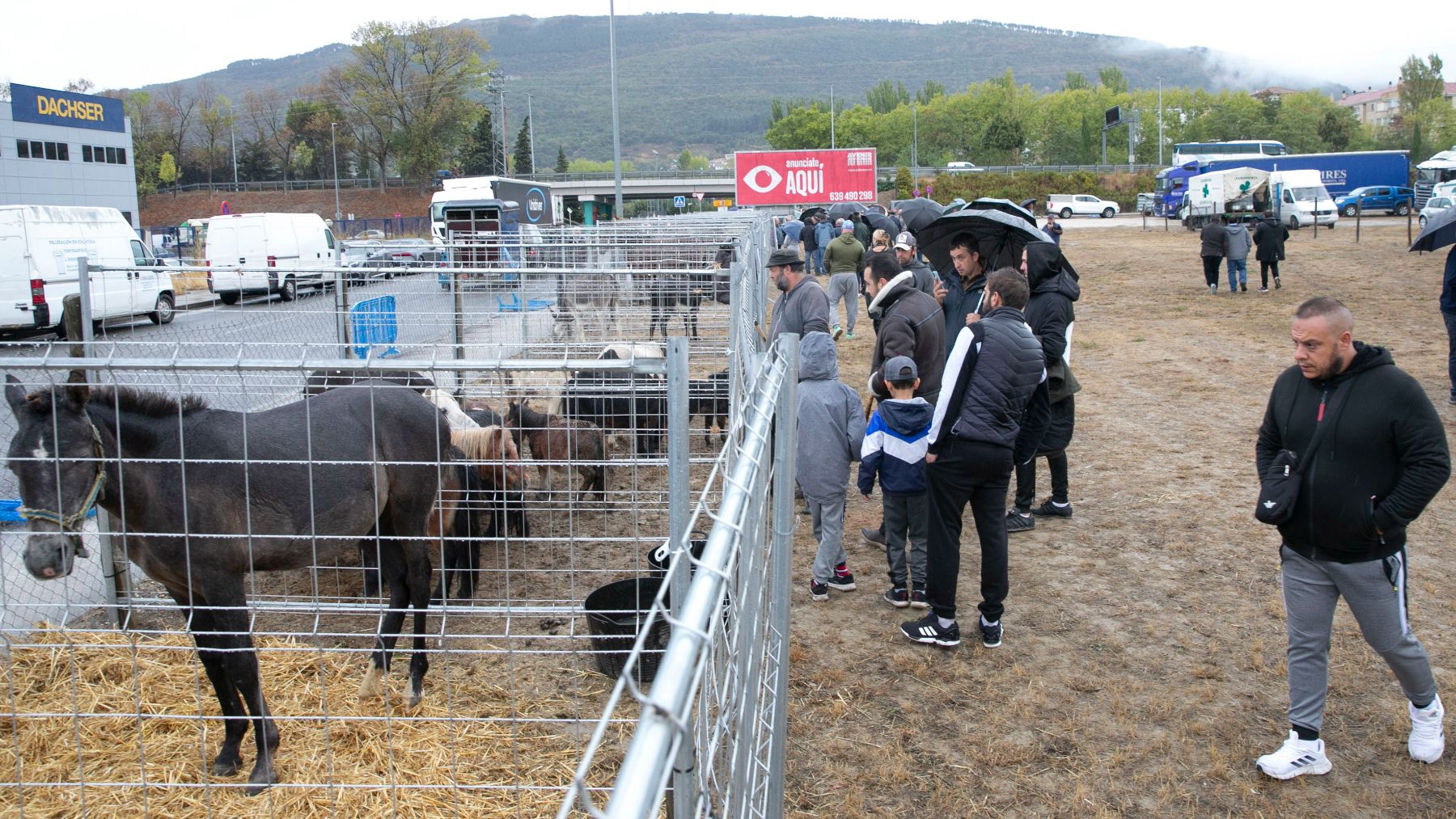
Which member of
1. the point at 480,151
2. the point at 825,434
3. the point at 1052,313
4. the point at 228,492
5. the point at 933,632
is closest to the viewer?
the point at 228,492

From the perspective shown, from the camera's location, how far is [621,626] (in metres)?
5.23

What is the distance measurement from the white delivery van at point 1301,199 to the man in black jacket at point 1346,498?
128 feet

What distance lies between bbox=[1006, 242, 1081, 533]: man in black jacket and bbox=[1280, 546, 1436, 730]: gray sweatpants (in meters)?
2.81

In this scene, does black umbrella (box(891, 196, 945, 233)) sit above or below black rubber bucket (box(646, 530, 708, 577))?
above

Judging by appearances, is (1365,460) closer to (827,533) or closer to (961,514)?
(961,514)

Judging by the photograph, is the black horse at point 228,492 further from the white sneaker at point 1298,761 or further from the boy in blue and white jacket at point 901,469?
the white sneaker at point 1298,761

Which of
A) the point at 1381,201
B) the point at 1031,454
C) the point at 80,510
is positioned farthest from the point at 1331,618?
the point at 1381,201

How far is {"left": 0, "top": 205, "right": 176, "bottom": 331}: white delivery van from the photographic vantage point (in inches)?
685

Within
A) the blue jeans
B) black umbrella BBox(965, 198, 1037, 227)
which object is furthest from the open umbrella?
black umbrella BBox(965, 198, 1037, 227)

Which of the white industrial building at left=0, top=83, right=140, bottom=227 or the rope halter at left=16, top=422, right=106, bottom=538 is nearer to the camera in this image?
the rope halter at left=16, top=422, right=106, bottom=538

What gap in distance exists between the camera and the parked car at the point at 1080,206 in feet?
202

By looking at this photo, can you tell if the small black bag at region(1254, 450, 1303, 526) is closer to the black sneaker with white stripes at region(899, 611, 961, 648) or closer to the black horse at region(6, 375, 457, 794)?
the black sneaker with white stripes at region(899, 611, 961, 648)

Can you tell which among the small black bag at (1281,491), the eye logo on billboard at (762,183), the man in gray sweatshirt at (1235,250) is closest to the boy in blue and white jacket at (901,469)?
the small black bag at (1281,491)

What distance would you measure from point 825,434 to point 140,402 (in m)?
3.57
